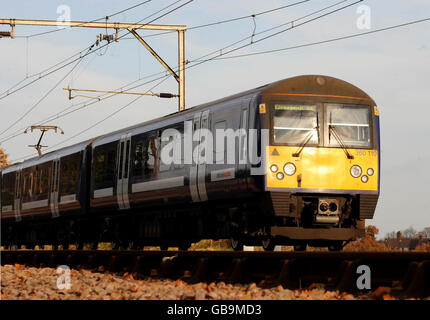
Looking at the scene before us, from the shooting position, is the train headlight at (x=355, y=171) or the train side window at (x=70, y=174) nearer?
the train headlight at (x=355, y=171)

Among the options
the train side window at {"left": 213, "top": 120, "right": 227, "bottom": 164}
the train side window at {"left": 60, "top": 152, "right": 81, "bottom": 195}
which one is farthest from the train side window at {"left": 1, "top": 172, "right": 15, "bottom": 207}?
the train side window at {"left": 213, "top": 120, "right": 227, "bottom": 164}

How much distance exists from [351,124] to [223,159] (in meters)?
2.62

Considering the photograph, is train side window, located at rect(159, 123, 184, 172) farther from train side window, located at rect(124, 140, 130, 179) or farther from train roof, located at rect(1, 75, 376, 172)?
train side window, located at rect(124, 140, 130, 179)

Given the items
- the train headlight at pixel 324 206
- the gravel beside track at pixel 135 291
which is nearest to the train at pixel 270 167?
the train headlight at pixel 324 206

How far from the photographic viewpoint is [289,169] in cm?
1448

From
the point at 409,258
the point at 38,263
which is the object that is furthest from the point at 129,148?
the point at 409,258

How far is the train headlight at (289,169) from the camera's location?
47.4ft

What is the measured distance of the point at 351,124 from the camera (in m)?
15.3

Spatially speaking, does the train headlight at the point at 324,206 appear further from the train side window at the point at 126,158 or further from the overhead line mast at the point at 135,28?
the overhead line mast at the point at 135,28

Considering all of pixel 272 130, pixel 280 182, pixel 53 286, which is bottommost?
pixel 53 286
